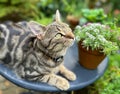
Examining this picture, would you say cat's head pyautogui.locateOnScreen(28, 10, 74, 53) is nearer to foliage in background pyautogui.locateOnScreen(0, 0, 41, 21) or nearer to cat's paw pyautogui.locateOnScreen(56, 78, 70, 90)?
cat's paw pyautogui.locateOnScreen(56, 78, 70, 90)

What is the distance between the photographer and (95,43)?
205 cm

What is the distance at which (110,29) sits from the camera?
7.14 ft

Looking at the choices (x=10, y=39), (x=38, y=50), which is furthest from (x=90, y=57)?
(x=10, y=39)

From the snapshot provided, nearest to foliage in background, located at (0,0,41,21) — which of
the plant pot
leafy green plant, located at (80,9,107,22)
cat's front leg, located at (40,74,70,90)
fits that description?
leafy green plant, located at (80,9,107,22)

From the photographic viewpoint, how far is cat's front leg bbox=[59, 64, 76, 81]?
2164 millimetres

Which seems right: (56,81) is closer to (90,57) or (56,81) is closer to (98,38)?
(90,57)

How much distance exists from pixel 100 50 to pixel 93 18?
2.60ft

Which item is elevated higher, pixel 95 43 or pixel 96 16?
pixel 96 16

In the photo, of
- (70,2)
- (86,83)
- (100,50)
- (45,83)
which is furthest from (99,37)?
(70,2)

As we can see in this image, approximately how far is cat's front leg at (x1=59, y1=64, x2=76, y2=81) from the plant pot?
0.14m

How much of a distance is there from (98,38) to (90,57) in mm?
178

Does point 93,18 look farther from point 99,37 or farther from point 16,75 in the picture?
point 16,75

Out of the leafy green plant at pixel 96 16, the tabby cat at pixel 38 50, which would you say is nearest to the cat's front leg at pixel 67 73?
the tabby cat at pixel 38 50

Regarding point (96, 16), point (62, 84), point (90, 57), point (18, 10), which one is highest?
point (18, 10)
